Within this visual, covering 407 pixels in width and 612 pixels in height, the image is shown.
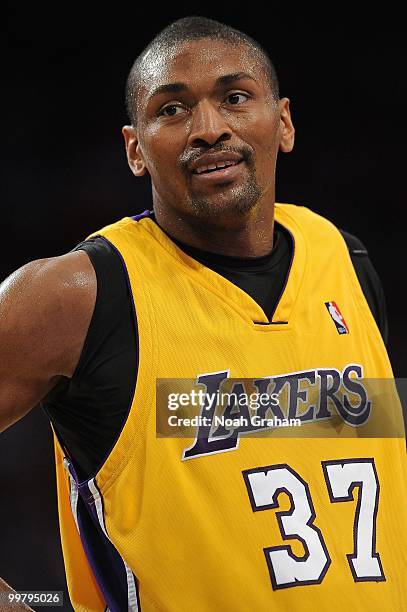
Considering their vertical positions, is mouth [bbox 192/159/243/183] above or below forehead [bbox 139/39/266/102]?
below

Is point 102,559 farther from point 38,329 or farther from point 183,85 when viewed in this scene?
point 183,85

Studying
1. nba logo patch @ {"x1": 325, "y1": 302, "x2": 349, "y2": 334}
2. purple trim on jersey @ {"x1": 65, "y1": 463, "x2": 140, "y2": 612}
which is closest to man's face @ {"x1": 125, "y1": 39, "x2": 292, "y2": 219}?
nba logo patch @ {"x1": 325, "y1": 302, "x2": 349, "y2": 334}

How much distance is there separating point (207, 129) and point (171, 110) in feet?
0.32

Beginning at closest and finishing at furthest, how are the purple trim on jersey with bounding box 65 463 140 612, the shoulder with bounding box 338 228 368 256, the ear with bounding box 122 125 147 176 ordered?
the purple trim on jersey with bounding box 65 463 140 612 → the ear with bounding box 122 125 147 176 → the shoulder with bounding box 338 228 368 256

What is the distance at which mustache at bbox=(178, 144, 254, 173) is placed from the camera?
1605 mm

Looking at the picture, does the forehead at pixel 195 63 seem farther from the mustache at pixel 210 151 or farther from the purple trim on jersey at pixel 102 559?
the purple trim on jersey at pixel 102 559

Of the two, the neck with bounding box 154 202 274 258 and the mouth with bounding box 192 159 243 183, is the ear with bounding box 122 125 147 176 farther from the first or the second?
the mouth with bounding box 192 159 243 183

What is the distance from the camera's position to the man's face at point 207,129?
5.31 feet

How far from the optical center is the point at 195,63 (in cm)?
165

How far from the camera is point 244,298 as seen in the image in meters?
1.65

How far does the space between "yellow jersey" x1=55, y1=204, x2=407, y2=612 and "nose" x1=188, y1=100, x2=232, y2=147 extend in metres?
0.20

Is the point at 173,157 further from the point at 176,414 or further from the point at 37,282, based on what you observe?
the point at 176,414

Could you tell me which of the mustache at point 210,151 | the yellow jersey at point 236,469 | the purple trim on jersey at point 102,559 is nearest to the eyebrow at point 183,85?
the mustache at point 210,151

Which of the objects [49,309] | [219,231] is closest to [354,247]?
[219,231]
